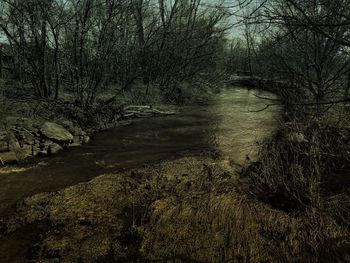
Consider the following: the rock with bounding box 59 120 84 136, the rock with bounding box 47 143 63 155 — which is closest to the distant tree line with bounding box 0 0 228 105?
the rock with bounding box 59 120 84 136

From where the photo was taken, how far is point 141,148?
36.3 feet

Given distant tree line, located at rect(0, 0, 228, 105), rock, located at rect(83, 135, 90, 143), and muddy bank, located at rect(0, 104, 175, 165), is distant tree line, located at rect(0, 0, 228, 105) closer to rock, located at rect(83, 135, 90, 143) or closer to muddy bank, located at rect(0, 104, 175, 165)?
muddy bank, located at rect(0, 104, 175, 165)

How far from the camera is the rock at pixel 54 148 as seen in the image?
10.4 meters

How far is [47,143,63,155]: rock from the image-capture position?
10377 mm

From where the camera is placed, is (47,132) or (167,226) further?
(47,132)

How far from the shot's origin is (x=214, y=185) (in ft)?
23.2

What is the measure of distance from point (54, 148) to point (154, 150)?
9.71ft

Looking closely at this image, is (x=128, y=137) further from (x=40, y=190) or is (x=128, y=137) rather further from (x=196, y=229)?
(x=196, y=229)

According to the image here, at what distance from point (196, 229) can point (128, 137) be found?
7.67m

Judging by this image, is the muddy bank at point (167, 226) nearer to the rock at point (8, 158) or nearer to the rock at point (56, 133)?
the rock at point (8, 158)

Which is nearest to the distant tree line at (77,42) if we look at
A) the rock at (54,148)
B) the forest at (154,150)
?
the forest at (154,150)

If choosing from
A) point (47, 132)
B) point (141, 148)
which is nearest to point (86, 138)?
point (47, 132)

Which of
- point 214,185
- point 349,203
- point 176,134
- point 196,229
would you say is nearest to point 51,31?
point 176,134

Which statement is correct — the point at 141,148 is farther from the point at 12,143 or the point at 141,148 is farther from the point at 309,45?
the point at 309,45
